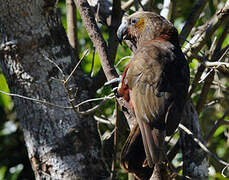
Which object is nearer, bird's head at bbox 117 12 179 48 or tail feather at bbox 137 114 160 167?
tail feather at bbox 137 114 160 167

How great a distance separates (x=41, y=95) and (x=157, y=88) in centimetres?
80

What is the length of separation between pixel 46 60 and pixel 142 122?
830 mm

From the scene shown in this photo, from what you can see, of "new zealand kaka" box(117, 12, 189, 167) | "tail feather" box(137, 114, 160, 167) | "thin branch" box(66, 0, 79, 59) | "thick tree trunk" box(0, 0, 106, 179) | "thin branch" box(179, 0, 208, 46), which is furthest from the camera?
"thin branch" box(66, 0, 79, 59)

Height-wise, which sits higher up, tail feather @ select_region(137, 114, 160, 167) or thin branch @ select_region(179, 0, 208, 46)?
thin branch @ select_region(179, 0, 208, 46)

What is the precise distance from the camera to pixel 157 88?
8.09 ft

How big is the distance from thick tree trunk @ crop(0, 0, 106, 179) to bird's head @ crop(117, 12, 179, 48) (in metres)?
0.64

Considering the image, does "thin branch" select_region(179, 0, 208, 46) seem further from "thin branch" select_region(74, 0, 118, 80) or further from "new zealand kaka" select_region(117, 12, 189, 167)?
"thin branch" select_region(74, 0, 118, 80)

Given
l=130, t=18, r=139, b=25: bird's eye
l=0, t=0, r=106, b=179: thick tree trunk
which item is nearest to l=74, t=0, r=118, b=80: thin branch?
l=0, t=0, r=106, b=179: thick tree trunk

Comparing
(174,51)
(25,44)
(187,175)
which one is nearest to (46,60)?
(25,44)

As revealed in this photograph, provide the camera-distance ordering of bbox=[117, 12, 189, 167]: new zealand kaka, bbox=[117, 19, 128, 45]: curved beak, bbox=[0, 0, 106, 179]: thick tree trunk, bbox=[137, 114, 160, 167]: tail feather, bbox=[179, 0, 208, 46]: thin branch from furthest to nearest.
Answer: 1. bbox=[117, 19, 128, 45]: curved beak
2. bbox=[179, 0, 208, 46]: thin branch
3. bbox=[0, 0, 106, 179]: thick tree trunk
4. bbox=[117, 12, 189, 167]: new zealand kaka
5. bbox=[137, 114, 160, 167]: tail feather

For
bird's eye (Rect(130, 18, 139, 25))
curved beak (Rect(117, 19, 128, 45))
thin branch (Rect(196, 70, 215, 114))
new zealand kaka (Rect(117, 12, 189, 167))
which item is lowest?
thin branch (Rect(196, 70, 215, 114))

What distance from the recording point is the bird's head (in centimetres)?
288

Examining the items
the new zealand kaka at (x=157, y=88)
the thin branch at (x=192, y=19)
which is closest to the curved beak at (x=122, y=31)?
the new zealand kaka at (x=157, y=88)

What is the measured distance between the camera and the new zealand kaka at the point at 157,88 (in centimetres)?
230
